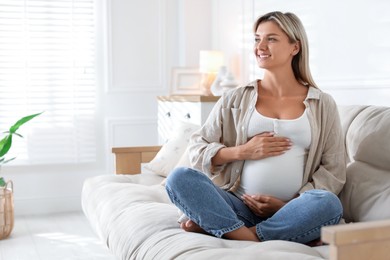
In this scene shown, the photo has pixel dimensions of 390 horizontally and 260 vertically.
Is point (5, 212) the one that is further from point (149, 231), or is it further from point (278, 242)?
point (278, 242)

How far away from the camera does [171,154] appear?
3.47m

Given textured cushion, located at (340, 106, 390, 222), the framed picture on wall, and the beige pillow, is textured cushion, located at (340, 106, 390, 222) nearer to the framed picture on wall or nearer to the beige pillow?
the beige pillow

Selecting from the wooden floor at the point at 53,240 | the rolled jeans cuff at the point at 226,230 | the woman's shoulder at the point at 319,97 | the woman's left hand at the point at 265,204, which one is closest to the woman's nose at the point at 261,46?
the woman's shoulder at the point at 319,97

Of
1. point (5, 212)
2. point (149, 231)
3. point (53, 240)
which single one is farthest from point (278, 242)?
point (5, 212)

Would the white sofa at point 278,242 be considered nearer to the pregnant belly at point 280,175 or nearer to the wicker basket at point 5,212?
the pregnant belly at point 280,175

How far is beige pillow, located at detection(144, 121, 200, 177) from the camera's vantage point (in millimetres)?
3463

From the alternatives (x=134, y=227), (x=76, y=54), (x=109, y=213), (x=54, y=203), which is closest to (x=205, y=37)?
(x=76, y=54)

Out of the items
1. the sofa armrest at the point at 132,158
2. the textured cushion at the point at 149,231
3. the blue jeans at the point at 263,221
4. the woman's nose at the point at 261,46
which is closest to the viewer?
the textured cushion at the point at 149,231

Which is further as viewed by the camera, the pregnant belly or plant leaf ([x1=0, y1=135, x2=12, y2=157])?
plant leaf ([x1=0, y1=135, x2=12, y2=157])

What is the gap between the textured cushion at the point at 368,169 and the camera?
2.21 metres

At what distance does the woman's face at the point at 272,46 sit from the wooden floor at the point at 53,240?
181 cm

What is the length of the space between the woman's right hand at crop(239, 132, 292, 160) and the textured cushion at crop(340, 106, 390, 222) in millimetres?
279

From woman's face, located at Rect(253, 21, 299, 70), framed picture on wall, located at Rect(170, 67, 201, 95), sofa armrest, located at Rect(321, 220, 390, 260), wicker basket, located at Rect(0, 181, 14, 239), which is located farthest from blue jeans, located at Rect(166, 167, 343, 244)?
framed picture on wall, located at Rect(170, 67, 201, 95)

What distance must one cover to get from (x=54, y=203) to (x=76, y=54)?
120 centimetres
